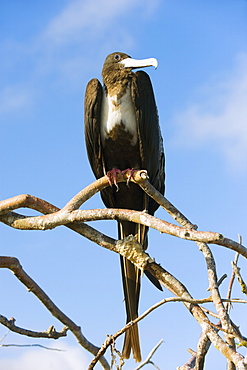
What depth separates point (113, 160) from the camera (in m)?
4.30

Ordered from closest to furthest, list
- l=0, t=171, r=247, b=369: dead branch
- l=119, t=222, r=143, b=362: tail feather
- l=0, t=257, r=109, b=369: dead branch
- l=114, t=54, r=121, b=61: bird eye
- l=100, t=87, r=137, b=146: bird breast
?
l=0, t=171, r=247, b=369: dead branch, l=0, t=257, r=109, b=369: dead branch, l=119, t=222, r=143, b=362: tail feather, l=100, t=87, r=137, b=146: bird breast, l=114, t=54, r=121, b=61: bird eye

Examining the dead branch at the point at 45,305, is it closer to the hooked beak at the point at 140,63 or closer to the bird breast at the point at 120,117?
the bird breast at the point at 120,117

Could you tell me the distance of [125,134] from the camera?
4.19 metres

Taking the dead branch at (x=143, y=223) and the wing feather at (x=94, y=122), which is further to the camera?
→ the wing feather at (x=94, y=122)

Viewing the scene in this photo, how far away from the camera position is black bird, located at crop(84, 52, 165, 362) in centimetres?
418

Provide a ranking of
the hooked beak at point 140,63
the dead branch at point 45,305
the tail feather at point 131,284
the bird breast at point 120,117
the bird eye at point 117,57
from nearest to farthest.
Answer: the dead branch at point 45,305 < the tail feather at point 131,284 < the bird breast at point 120,117 < the hooked beak at point 140,63 < the bird eye at point 117,57

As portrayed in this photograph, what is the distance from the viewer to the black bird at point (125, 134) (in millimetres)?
4176

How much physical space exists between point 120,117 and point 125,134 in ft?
0.46

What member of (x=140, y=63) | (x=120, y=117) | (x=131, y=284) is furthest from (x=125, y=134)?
(x=131, y=284)

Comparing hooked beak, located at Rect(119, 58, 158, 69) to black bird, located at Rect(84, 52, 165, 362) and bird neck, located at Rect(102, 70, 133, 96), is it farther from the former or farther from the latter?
bird neck, located at Rect(102, 70, 133, 96)

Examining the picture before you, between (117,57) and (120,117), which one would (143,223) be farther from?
(117,57)

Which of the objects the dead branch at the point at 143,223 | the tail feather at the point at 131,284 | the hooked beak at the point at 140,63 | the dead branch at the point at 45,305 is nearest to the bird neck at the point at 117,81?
the hooked beak at the point at 140,63

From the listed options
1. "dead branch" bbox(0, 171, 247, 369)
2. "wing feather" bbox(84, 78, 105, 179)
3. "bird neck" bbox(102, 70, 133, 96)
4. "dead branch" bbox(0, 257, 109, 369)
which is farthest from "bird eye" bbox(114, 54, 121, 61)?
"dead branch" bbox(0, 257, 109, 369)

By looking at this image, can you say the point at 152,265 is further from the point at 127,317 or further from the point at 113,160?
the point at 113,160
